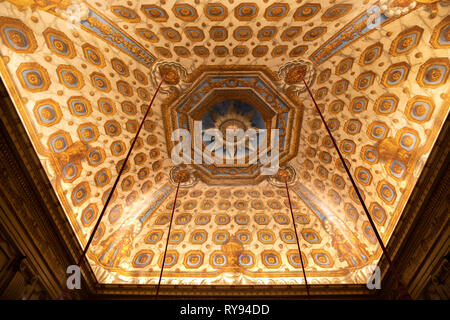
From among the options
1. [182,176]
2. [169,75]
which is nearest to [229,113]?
[169,75]

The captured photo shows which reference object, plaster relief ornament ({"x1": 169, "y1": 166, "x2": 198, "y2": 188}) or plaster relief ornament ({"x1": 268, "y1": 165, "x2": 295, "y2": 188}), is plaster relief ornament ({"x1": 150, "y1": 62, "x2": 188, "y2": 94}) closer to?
plaster relief ornament ({"x1": 169, "y1": 166, "x2": 198, "y2": 188})

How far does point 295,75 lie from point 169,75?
4230mm

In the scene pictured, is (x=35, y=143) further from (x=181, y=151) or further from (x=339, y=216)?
(x=339, y=216)

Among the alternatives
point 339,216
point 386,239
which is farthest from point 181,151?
point 386,239

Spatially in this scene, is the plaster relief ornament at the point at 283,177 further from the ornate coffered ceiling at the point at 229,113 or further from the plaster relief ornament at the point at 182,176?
the plaster relief ornament at the point at 182,176

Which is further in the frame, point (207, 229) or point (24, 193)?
point (207, 229)

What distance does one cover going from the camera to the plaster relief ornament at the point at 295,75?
830cm

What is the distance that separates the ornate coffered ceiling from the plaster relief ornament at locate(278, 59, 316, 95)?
0.05 metres

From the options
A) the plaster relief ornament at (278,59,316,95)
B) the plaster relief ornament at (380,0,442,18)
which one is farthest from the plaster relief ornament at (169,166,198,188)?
the plaster relief ornament at (380,0,442,18)

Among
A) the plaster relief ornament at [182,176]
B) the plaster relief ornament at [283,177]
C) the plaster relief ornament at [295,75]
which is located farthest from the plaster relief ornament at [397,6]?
the plaster relief ornament at [182,176]

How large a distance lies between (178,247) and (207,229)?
151cm
